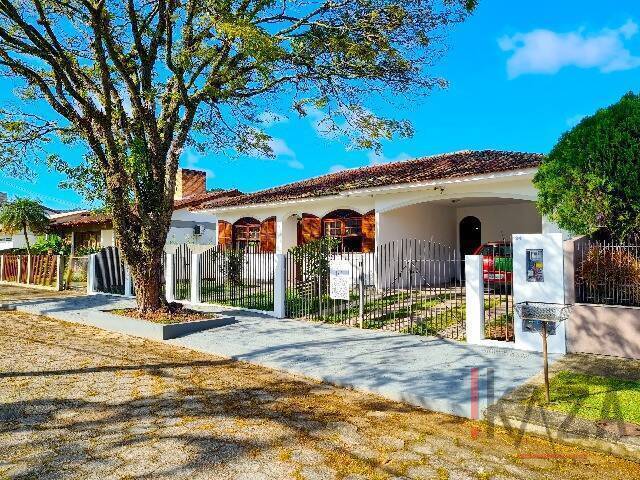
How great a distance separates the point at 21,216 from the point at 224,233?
12983 millimetres

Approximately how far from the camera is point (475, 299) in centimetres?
750

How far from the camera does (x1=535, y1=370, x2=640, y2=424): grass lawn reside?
444 cm

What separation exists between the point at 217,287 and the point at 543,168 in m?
8.57

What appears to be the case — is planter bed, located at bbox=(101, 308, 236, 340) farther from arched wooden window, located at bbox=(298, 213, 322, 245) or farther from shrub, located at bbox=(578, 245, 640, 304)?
arched wooden window, located at bbox=(298, 213, 322, 245)

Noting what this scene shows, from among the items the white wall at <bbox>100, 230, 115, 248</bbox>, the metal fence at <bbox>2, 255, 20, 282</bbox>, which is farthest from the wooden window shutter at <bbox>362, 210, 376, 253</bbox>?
the white wall at <bbox>100, 230, 115, 248</bbox>


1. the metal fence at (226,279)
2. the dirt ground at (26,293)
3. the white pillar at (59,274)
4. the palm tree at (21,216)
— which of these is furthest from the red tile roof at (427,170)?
the palm tree at (21,216)

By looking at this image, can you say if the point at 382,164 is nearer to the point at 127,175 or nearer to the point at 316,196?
the point at 316,196

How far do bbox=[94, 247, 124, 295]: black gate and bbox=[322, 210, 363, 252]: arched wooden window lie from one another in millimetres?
7343

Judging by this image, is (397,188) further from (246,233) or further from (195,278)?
(246,233)

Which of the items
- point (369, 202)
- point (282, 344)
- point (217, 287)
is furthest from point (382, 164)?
point (282, 344)

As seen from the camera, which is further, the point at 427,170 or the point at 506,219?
the point at 506,219

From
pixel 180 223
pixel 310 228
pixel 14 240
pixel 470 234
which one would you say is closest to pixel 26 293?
pixel 180 223

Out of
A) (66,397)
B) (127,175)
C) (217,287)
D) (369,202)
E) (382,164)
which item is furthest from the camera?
(382,164)

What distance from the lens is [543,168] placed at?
796 cm
